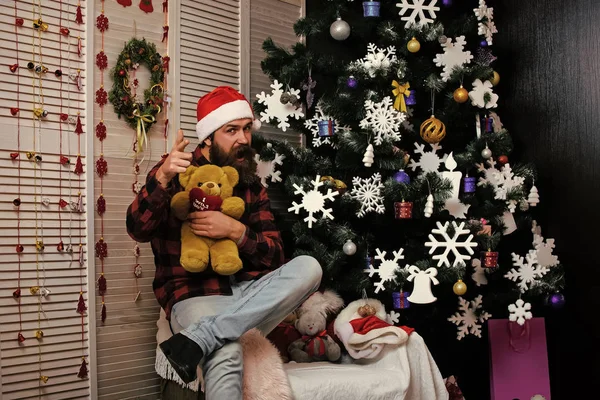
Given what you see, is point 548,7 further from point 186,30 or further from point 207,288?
point 207,288

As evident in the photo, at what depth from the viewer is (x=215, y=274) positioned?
2.17m

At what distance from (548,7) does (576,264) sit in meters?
1.28

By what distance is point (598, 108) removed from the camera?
285cm

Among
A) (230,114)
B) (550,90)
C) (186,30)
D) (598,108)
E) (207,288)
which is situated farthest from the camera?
(550,90)

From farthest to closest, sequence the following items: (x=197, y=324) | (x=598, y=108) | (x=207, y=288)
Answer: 1. (x=598, y=108)
2. (x=207, y=288)
3. (x=197, y=324)

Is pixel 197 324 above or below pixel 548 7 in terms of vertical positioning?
below

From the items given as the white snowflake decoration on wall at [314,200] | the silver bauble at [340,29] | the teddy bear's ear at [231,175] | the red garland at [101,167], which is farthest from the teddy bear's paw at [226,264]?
the silver bauble at [340,29]

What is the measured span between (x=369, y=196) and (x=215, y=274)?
2.41 ft

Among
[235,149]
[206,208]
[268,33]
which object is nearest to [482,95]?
[268,33]

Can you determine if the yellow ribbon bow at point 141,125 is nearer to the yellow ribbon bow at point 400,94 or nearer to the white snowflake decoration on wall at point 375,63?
the white snowflake decoration on wall at point 375,63

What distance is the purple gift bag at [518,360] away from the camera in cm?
277

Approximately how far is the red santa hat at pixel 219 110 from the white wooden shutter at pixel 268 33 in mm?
561

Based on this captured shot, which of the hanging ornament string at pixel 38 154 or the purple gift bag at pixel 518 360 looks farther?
the purple gift bag at pixel 518 360

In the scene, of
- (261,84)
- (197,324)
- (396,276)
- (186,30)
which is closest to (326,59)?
(261,84)
